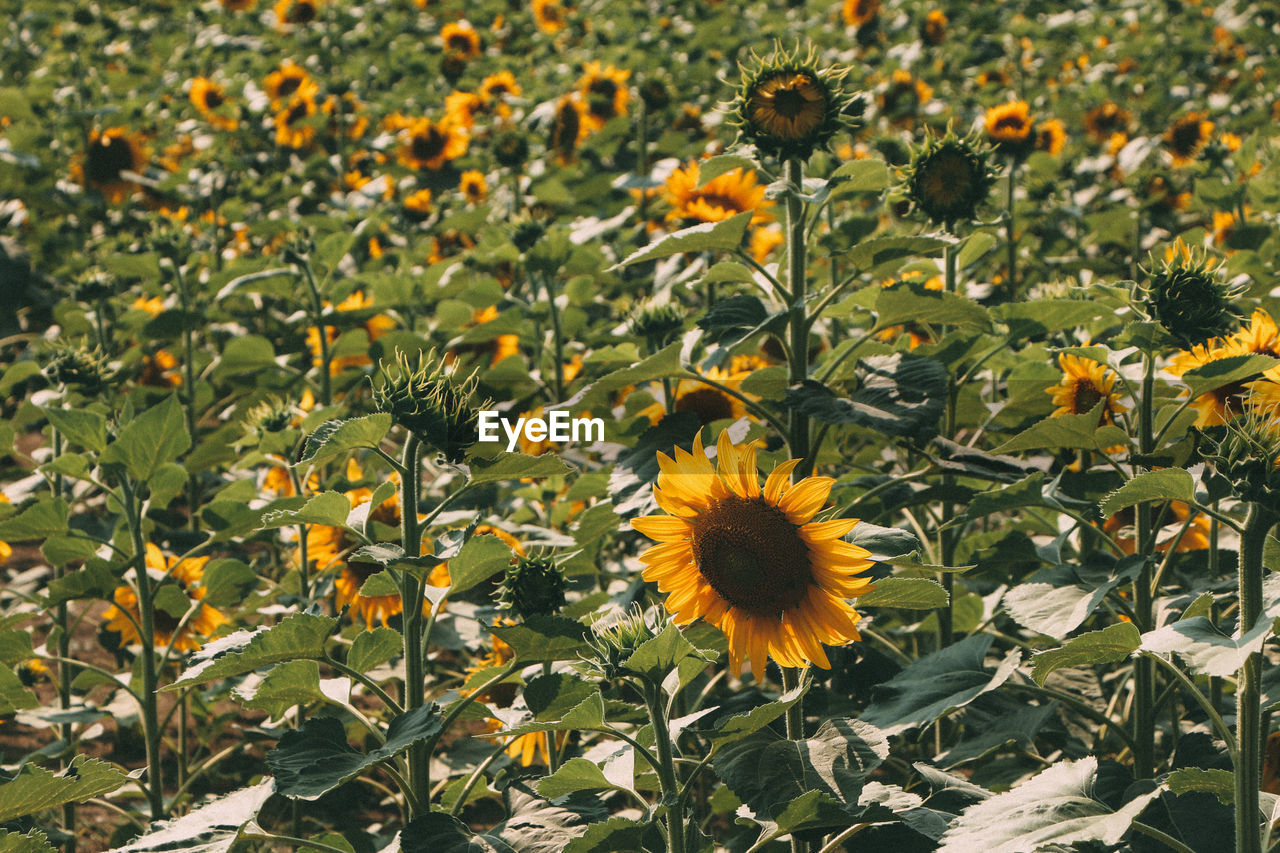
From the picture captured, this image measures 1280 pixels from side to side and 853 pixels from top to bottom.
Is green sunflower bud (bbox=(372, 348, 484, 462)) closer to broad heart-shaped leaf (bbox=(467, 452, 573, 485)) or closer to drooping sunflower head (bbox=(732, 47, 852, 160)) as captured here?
broad heart-shaped leaf (bbox=(467, 452, 573, 485))

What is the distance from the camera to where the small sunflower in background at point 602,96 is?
13.0 ft

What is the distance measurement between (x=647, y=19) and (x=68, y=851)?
16.2 feet

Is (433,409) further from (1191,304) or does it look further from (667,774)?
(1191,304)

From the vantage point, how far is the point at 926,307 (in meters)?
1.46

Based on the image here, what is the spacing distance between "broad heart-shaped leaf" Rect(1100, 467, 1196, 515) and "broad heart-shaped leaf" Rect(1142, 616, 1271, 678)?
4.9 inches

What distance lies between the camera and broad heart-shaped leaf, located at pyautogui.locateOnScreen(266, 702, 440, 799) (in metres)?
1.09

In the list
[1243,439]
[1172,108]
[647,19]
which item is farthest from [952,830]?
[647,19]

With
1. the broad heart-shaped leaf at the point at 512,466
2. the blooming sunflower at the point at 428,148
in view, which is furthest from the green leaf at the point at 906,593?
the blooming sunflower at the point at 428,148

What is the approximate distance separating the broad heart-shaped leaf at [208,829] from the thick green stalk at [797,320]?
77cm

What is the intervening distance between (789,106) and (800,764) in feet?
2.66

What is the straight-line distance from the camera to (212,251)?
150 inches

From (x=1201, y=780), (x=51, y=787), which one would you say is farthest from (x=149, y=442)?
(x=1201, y=780)

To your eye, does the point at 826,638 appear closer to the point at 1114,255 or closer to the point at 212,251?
the point at 1114,255

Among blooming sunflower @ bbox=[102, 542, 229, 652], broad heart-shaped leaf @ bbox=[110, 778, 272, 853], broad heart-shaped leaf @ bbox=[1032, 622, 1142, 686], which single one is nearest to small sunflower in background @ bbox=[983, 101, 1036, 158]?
broad heart-shaped leaf @ bbox=[1032, 622, 1142, 686]
